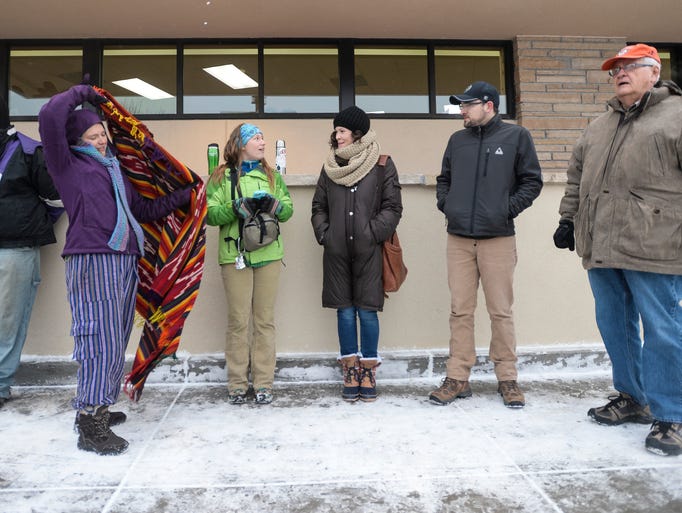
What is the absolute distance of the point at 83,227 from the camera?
266 centimetres

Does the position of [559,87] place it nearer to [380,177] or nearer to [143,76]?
[380,177]

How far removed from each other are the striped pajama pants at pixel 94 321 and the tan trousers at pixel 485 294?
197cm

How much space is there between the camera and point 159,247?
10.4ft

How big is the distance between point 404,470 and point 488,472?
14.4 inches

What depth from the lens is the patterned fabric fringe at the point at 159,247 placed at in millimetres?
2938

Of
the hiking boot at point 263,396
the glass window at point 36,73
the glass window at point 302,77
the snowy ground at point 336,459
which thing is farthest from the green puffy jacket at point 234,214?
the glass window at point 36,73

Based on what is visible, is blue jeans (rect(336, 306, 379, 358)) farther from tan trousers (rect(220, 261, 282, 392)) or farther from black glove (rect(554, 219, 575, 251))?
black glove (rect(554, 219, 575, 251))

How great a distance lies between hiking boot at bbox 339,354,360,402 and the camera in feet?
11.1

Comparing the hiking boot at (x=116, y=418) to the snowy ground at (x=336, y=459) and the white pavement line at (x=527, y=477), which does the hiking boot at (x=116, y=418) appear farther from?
the white pavement line at (x=527, y=477)

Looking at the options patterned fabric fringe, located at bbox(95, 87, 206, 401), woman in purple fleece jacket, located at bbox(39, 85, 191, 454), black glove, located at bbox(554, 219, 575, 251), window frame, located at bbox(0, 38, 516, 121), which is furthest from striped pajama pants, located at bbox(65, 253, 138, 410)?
window frame, located at bbox(0, 38, 516, 121)

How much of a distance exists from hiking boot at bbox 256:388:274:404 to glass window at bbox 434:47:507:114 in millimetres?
4690

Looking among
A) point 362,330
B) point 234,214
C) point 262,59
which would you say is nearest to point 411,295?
point 362,330

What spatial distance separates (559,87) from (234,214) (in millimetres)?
4875

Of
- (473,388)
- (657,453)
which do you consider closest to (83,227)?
(473,388)
